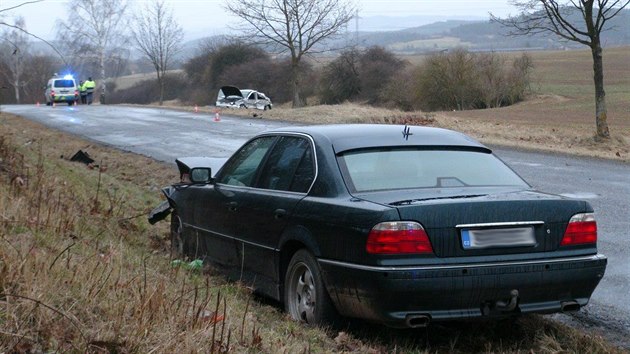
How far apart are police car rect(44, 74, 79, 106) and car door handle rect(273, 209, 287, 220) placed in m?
49.6

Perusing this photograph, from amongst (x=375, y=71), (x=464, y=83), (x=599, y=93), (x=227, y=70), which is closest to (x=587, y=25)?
(x=599, y=93)

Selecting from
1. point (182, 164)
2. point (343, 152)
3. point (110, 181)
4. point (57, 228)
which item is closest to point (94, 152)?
point (110, 181)

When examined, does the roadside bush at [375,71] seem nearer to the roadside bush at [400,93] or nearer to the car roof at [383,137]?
the roadside bush at [400,93]

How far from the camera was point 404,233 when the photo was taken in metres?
5.13

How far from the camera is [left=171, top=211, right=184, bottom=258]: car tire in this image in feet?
27.2

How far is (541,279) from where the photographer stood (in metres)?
5.28

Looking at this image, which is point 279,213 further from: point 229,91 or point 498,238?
point 229,91

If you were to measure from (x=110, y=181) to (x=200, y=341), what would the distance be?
10.1 m

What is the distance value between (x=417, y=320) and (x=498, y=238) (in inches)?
28.0

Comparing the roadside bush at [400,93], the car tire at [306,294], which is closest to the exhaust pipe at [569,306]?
the car tire at [306,294]

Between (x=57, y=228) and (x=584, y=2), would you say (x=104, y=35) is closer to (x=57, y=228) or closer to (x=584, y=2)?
(x=584, y=2)

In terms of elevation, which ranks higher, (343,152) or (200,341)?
(343,152)

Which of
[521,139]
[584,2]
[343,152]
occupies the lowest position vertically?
[521,139]

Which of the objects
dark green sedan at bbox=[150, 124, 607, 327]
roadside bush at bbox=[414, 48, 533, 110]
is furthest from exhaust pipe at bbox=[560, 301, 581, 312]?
roadside bush at bbox=[414, 48, 533, 110]
